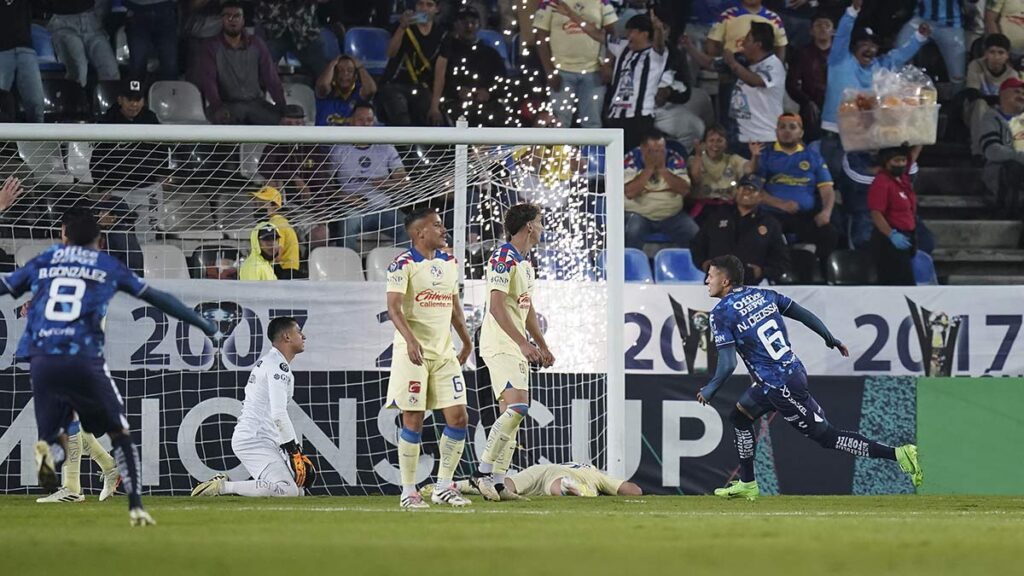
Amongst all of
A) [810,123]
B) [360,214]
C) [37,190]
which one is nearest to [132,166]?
[37,190]

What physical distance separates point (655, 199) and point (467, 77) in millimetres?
2513

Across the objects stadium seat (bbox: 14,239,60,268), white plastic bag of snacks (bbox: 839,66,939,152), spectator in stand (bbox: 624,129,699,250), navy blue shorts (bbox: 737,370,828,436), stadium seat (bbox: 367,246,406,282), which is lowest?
navy blue shorts (bbox: 737,370,828,436)

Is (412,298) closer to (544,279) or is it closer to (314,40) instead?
(544,279)

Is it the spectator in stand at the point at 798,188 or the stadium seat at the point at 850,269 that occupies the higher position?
the spectator in stand at the point at 798,188

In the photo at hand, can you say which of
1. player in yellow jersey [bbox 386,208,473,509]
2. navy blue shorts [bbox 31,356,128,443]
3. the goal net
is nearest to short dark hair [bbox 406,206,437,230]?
player in yellow jersey [bbox 386,208,473,509]

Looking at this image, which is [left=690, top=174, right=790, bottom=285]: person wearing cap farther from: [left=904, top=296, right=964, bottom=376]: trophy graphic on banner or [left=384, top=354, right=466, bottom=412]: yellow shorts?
[left=384, top=354, right=466, bottom=412]: yellow shorts

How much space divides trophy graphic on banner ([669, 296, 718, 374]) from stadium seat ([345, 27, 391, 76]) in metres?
5.57

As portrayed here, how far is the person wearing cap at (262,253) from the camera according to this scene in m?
12.8

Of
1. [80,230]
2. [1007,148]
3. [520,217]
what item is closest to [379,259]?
[520,217]

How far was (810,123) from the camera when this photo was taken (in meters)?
16.5

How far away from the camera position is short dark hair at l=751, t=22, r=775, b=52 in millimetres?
16266

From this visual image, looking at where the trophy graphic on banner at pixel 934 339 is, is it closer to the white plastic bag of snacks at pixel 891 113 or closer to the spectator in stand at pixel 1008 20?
the white plastic bag of snacks at pixel 891 113

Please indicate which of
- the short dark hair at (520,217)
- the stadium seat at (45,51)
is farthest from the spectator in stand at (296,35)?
the short dark hair at (520,217)

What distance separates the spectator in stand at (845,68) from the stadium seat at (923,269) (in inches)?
63.0
